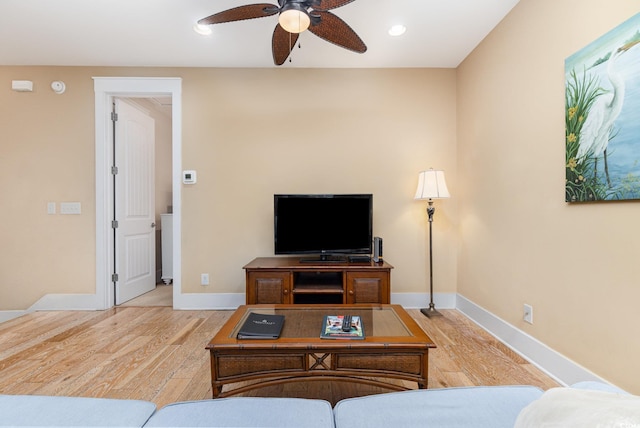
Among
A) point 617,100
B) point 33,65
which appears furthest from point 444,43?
point 33,65

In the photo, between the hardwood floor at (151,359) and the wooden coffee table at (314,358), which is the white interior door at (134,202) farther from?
the wooden coffee table at (314,358)

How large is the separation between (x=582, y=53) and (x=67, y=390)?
11.7 ft

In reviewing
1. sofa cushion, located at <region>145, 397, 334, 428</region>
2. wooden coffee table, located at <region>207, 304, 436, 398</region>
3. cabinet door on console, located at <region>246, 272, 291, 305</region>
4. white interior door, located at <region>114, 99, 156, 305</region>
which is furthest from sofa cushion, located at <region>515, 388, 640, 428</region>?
white interior door, located at <region>114, 99, 156, 305</region>

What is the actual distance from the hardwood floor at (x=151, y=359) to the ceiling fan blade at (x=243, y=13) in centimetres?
222

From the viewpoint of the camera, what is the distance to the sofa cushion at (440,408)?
0.79 m

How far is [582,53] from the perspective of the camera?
169 cm

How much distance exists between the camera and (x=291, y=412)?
85cm

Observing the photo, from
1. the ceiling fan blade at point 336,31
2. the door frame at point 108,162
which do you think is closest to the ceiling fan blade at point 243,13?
the ceiling fan blade at point 336,31

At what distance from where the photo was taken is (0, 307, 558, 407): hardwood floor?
5.87 ft

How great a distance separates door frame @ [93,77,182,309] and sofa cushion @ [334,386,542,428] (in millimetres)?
2887

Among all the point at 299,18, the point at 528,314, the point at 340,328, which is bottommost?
the point at 528,314

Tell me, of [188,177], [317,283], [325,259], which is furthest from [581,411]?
[188,177]

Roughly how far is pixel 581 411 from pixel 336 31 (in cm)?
210

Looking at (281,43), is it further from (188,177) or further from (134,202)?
(134,202)
